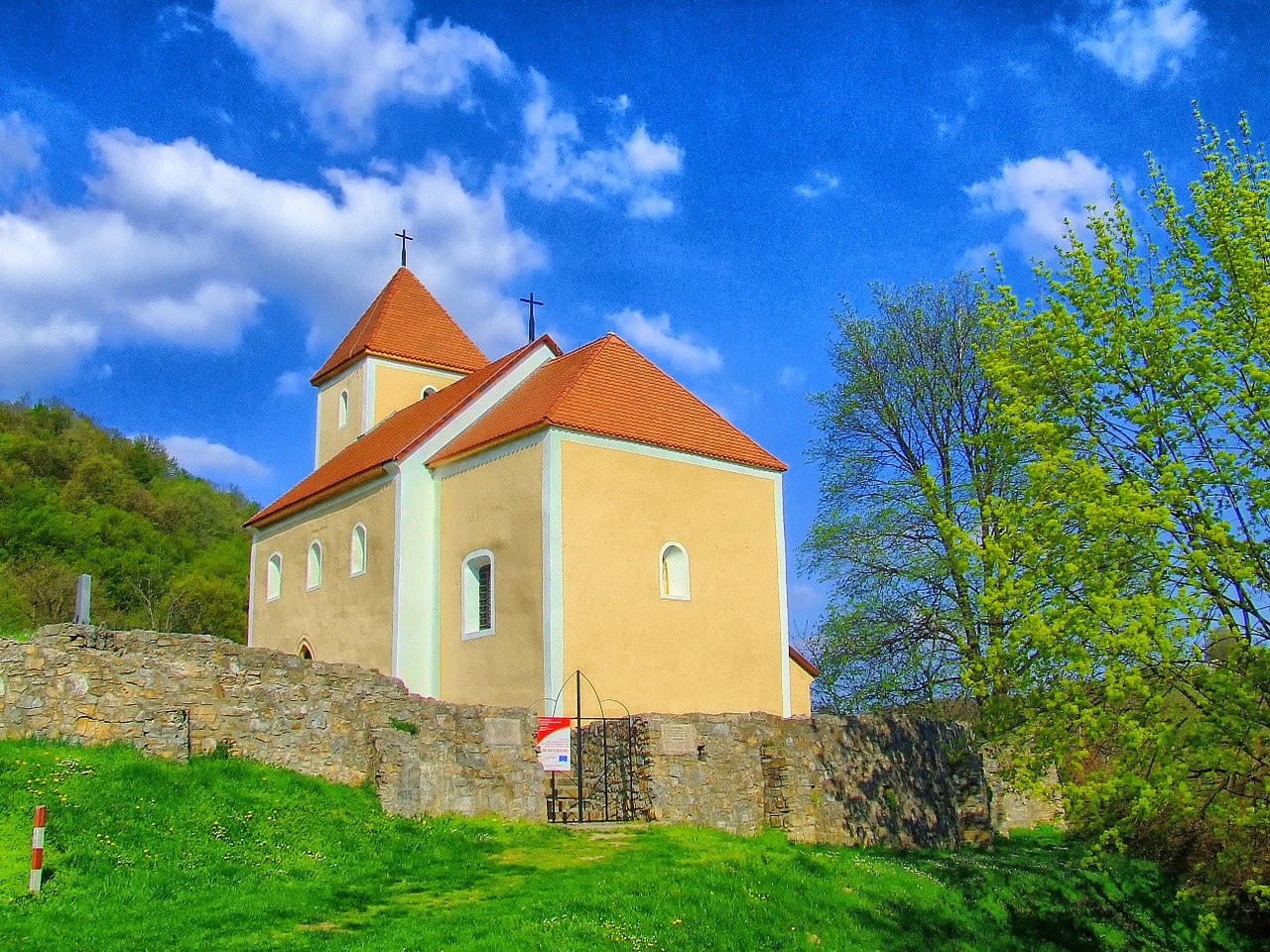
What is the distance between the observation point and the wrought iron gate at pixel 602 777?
1440 centimetres

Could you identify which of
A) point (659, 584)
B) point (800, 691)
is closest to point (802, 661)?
point (800, 691)

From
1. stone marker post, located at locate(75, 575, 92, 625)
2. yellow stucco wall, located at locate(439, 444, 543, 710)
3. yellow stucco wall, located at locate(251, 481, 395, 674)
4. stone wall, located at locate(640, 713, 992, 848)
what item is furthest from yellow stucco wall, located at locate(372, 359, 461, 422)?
stone wall, located at locate(640, 713, 992, 848)

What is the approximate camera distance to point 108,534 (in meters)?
49.9

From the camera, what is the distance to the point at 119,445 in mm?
58438

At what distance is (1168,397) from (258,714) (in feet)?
34.2

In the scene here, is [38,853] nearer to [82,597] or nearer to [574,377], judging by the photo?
[82,597]

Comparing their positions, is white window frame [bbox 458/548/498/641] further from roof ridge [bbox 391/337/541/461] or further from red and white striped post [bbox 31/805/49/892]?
red and white striped post [bbox 31/805/49/892]

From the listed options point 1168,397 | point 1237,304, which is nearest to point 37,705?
point 1168,397

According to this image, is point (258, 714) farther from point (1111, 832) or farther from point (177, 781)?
point (1111, 832)

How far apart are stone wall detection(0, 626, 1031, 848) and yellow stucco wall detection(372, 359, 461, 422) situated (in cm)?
1766

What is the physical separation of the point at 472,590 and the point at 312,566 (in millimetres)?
6830

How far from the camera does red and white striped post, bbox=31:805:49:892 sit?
8453mm

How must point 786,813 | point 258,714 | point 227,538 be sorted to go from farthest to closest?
1. point 227,538
2. point 786,813
3. point 258,714

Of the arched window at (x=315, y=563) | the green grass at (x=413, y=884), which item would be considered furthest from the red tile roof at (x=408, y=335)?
the green grass at (x=413, y=884)
